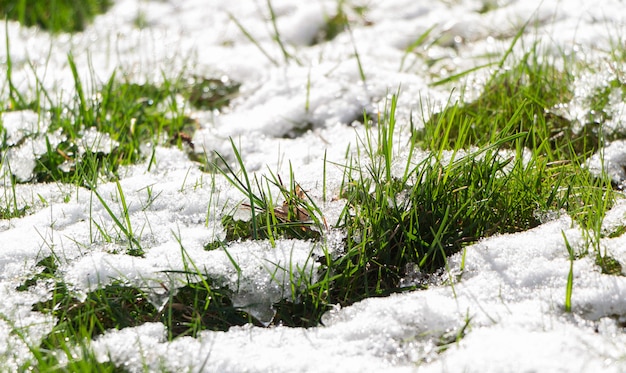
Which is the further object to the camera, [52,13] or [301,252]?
[52,13]

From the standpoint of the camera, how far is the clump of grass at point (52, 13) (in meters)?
3.62

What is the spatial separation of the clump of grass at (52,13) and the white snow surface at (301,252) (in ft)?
1.70

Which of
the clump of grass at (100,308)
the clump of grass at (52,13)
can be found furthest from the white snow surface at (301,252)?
the clump of grass at (52,13)

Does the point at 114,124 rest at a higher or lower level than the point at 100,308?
higher

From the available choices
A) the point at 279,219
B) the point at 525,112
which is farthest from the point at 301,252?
the point at 525,112

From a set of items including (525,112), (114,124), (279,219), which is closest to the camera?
(279,219)

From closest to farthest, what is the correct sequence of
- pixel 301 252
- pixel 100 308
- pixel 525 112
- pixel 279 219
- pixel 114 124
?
pixel 100 308 → pixel 301 252 → pixel 279 219 → pixel 525 112 → pixel 114 124

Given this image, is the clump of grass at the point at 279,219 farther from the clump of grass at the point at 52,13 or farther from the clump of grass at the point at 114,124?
the clump of grass at the point at 52,13

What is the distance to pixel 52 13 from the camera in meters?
3.55

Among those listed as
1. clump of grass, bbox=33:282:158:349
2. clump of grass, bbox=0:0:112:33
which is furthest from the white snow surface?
clump of grass, bbox=0:0:112:33

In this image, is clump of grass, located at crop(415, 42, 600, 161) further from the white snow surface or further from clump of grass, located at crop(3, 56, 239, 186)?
clump of grass, located at crop(3, 56, 239, 186)

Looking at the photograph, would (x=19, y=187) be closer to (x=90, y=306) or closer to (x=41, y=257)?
(x=41, y=257)

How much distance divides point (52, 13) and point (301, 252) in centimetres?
259

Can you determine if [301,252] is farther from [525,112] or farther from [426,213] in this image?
[525,112]
